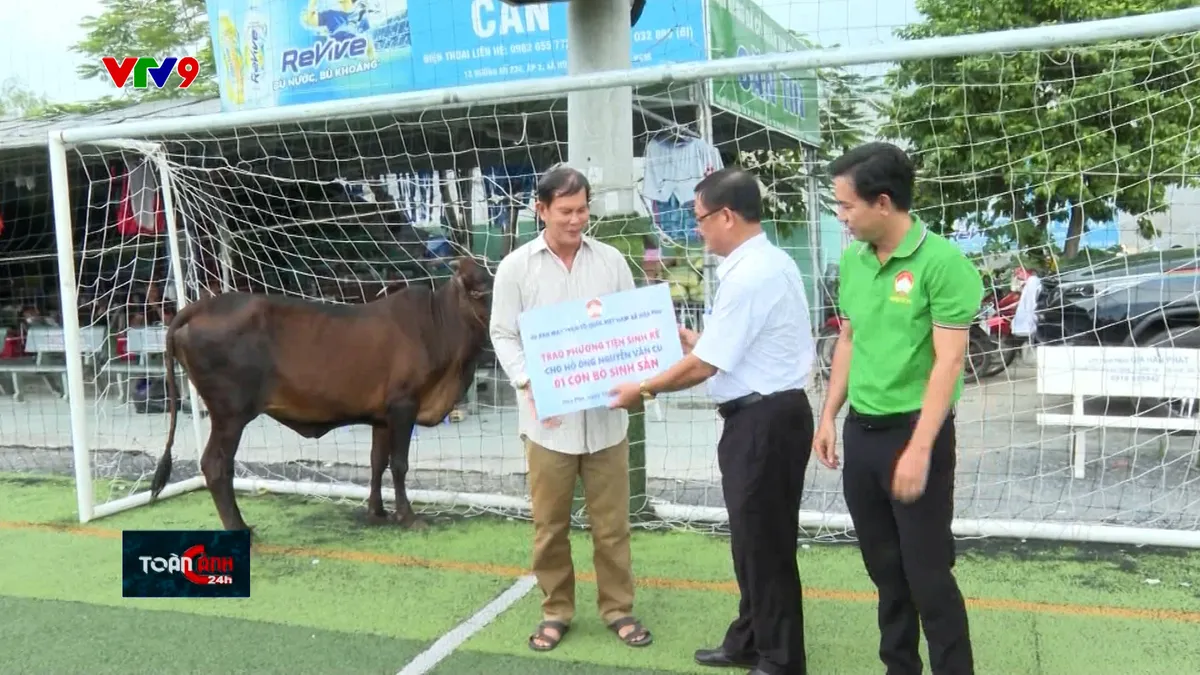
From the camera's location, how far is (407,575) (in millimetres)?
4465

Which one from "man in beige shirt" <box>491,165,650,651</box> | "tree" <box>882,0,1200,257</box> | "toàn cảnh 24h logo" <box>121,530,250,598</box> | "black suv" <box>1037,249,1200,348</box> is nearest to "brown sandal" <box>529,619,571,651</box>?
"man in beige shirt" <box>491,165,650,651</box>

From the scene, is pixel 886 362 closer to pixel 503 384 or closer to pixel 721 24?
pixel 503 384

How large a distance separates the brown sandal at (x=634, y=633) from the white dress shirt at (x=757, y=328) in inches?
43.0

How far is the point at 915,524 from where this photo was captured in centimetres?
263

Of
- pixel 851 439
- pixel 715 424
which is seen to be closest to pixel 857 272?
pixel 851 439

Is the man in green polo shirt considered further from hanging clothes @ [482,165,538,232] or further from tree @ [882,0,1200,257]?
hanging clothes @ [482,165,538,232]

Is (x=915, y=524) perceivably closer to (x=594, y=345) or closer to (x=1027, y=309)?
(x=594, y=345)

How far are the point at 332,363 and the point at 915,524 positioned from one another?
11.3ft

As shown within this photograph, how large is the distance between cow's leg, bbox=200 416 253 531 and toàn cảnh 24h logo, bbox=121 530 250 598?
0.40 metres

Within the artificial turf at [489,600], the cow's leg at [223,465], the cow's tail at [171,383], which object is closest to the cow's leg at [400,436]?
the artificial turf at [489,600]

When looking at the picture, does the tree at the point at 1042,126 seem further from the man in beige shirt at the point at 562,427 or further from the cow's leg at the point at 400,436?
the cow's leg at the point at 400,436

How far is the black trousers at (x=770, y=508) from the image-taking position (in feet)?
9.61

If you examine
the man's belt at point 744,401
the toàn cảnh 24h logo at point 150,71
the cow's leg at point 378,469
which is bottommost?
the cow's leg at point 378,469

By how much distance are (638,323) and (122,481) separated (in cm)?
502
